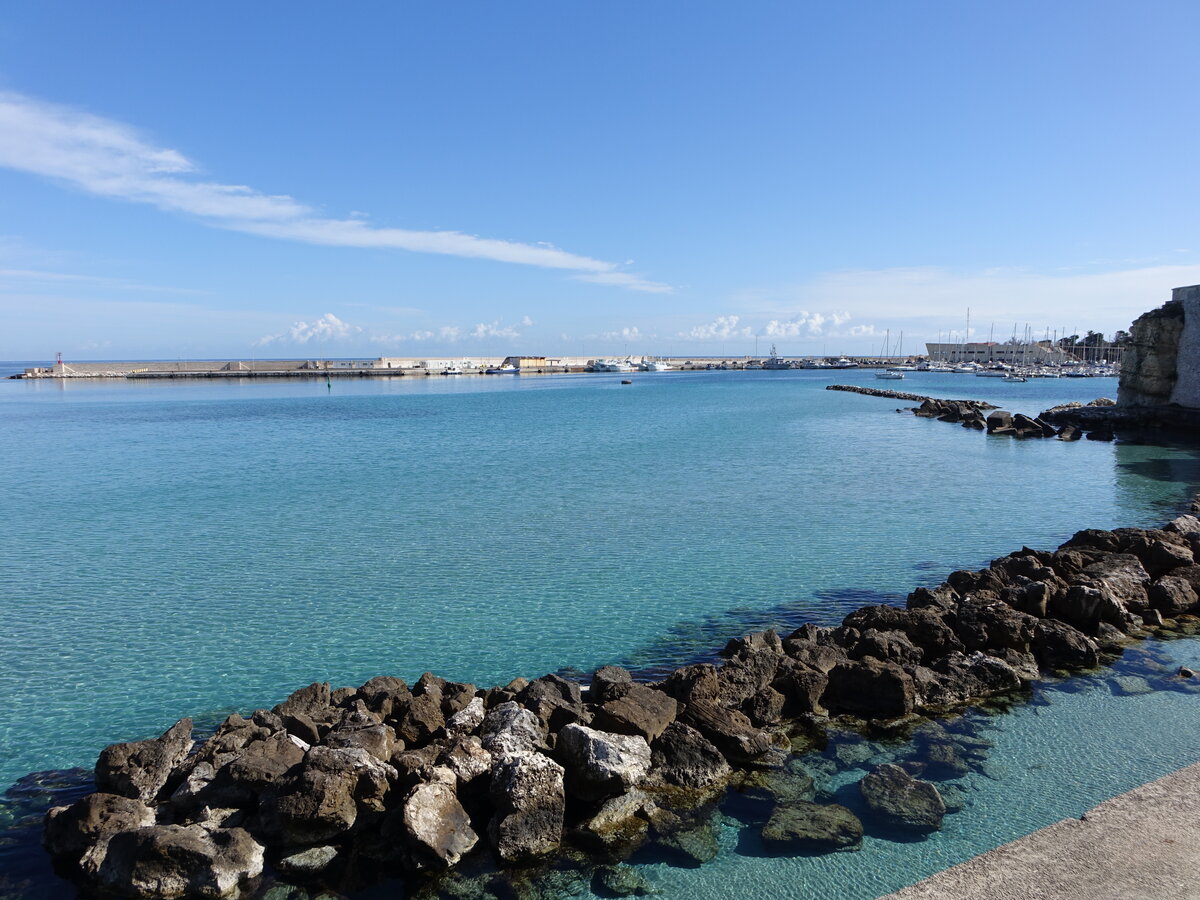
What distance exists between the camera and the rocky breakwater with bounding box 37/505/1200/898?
21.1 ft

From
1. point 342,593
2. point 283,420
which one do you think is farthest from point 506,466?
point 283,420

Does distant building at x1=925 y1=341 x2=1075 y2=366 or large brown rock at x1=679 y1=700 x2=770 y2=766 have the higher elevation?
distant building at x1=925 y1=341 x2=1075 y2=366

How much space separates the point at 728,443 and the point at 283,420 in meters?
31.3

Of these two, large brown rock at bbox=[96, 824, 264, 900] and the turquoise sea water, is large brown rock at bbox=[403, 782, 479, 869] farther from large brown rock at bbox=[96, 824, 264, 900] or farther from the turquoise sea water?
the turquoise sea water

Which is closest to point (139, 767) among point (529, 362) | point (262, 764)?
point (262, 764)

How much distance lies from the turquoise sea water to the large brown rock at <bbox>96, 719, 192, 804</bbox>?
1.27 m

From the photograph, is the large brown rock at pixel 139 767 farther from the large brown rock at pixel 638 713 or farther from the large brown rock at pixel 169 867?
the large brown rock at pixel 638 713

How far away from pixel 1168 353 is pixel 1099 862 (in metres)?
41.7

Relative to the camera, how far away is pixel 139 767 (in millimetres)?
7480

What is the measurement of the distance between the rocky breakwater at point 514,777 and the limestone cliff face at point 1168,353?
35199 millimetres

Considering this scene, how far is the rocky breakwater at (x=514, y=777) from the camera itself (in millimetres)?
6430

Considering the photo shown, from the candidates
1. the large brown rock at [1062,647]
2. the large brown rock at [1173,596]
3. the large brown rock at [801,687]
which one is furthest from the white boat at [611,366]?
the large brown rock at [801,687]

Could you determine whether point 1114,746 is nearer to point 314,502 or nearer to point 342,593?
point 342,593

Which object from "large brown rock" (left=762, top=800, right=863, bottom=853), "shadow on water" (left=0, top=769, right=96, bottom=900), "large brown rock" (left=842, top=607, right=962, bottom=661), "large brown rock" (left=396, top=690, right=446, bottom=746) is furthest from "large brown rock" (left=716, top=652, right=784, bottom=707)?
"shadow on water" (left=0, top=769, right=96, bottom=900)
